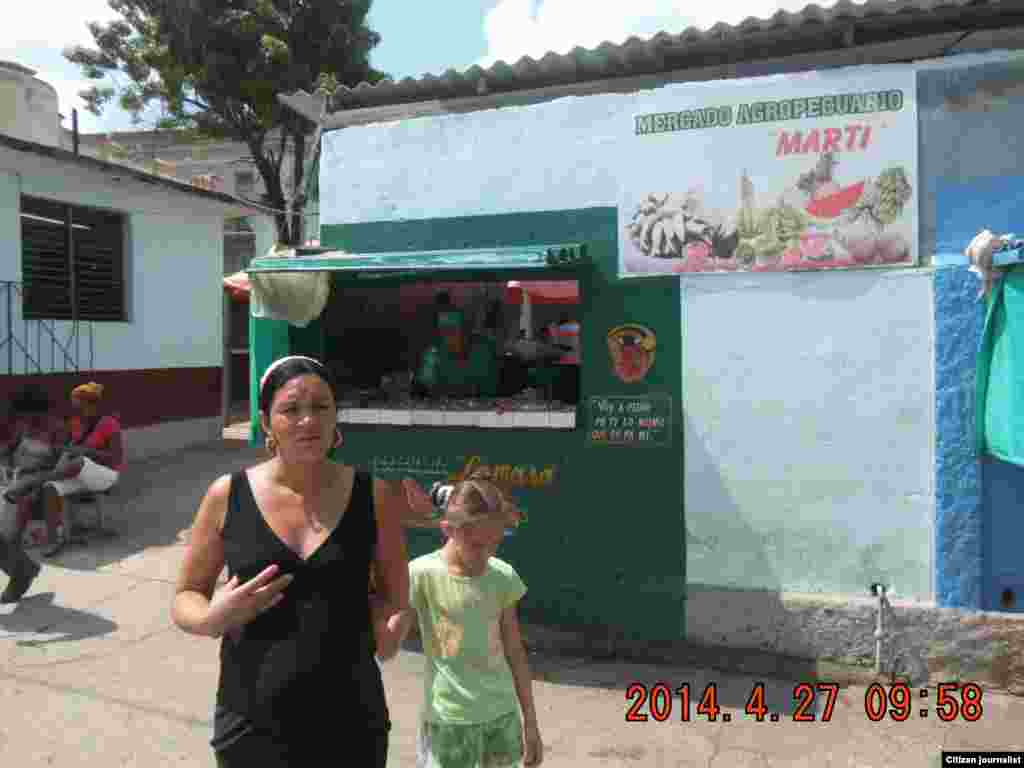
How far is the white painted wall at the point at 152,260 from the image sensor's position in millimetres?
9773

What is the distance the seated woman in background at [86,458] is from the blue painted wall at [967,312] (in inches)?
254

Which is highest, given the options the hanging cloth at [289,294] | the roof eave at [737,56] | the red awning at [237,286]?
the roof eave at [737,56]

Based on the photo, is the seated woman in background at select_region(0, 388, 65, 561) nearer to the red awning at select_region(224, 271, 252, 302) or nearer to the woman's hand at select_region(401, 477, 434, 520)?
the red awning at select_region(224, 271, 252, 302)

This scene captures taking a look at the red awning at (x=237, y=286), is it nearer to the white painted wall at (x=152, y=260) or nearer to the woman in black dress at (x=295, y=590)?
the white painted wall at (x=152, y=260)

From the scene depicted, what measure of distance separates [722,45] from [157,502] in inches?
282

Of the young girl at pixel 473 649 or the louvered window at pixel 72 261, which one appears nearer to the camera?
the young girl at pixel 473 649

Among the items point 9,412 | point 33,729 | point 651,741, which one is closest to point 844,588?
point 651,741

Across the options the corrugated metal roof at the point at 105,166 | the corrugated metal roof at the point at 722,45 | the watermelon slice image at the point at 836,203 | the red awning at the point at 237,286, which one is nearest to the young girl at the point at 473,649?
the watermelon slice image at the point at 836,203

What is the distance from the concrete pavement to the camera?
412cm

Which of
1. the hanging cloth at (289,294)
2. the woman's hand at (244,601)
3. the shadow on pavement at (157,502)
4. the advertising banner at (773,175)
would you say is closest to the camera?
the woman's hand at (244,601)

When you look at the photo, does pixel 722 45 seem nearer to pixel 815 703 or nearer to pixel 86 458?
pixel 815 703

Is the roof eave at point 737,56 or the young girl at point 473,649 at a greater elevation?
the roof eave at point 737,56

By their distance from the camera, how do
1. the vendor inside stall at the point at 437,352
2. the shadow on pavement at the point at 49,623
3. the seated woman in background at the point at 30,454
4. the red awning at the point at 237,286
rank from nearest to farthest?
the shadow on pavement at the point at 49,623, the vendor inside stall at the point at 437,352, the seated woman in background at the point at 30,454, the red awning at the point at 237,286

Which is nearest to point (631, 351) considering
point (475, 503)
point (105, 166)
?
point (475, 503)
